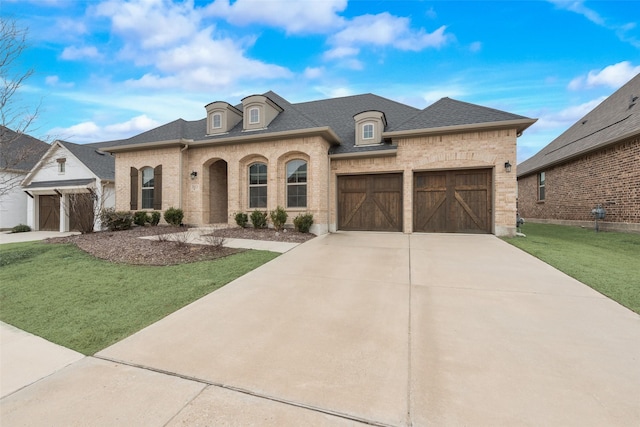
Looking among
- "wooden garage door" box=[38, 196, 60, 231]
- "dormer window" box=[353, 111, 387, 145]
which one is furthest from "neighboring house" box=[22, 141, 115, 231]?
"dormer window" box=[353, 111, 387, 145]

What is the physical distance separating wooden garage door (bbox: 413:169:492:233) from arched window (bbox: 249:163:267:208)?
22.3 feet

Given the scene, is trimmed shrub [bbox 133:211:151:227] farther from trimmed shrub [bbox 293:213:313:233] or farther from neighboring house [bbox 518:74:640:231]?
neighboring house [bbox 518:74:640:231]

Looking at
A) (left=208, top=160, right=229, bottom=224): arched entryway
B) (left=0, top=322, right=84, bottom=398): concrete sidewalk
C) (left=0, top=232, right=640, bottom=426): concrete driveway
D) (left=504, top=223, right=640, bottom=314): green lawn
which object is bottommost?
(left=0, top=322, right=84, bottom=398): concrete sidewalk

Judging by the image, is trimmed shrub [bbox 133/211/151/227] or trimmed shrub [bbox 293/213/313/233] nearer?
trimmed shrub [bbox 293/213/313/233]

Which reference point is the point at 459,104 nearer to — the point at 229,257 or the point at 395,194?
the point at 395,194

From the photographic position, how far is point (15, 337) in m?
3.05

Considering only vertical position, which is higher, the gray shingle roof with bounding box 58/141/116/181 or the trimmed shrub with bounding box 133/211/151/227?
the gray shingle roof with bounding box 58/141/116/181

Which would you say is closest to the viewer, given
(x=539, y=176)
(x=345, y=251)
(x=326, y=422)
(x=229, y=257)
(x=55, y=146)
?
(x=326, y=422)

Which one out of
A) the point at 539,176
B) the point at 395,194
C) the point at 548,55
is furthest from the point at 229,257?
the point at 539,176

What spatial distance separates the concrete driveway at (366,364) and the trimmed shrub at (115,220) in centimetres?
1052

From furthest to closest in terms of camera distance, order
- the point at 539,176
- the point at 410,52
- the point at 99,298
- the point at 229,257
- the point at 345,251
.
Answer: the point at 539,176 < the point at 410,52 < the point at 345,251 < the point at 229,257 < the point at 99,298

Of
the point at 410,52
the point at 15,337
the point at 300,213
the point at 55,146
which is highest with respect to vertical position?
the point at 410,52

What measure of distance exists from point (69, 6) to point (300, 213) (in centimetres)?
972

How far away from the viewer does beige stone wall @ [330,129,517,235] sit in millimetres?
9812
